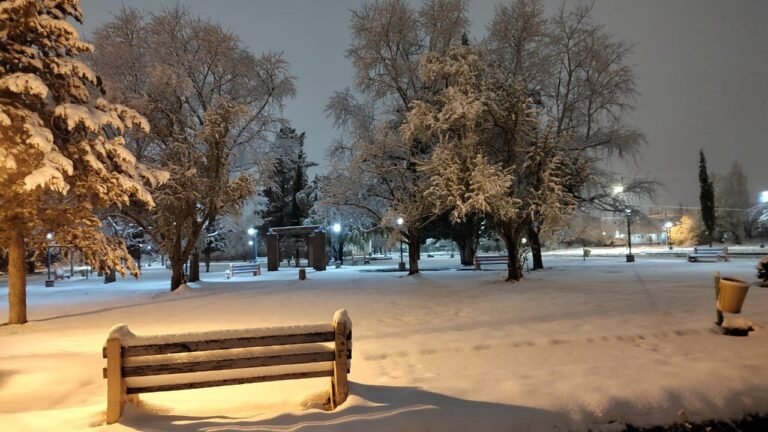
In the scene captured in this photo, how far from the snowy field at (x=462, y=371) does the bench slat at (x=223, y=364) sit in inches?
21.2

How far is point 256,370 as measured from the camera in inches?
231

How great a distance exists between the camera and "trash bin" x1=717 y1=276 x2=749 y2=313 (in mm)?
9156

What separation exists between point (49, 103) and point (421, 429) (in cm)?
1426

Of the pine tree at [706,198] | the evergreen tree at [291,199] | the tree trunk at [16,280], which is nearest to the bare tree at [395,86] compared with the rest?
the tree trunk at [16,280]

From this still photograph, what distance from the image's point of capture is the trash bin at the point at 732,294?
916 cm

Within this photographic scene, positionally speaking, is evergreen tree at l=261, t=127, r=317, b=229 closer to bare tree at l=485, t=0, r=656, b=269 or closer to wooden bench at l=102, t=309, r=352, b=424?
bare tree at l=485, t=0, r=656, b=269

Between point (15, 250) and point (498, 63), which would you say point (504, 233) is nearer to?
point (498, 63)

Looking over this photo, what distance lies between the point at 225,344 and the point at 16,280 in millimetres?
11142

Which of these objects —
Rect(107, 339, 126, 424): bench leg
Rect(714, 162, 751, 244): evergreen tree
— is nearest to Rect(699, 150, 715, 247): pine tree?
Rect(714, 162, 751, 244): evergreen tree

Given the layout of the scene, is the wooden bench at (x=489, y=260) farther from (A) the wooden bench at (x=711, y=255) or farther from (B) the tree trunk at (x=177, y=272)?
(B) the tree trunk at (x=177, y=272)

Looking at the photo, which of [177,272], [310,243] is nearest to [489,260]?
[310,243]

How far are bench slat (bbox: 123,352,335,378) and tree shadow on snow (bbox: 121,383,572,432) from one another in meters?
0.54

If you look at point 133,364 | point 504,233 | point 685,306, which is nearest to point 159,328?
point 133,364

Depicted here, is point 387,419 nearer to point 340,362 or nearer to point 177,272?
point 340,362
